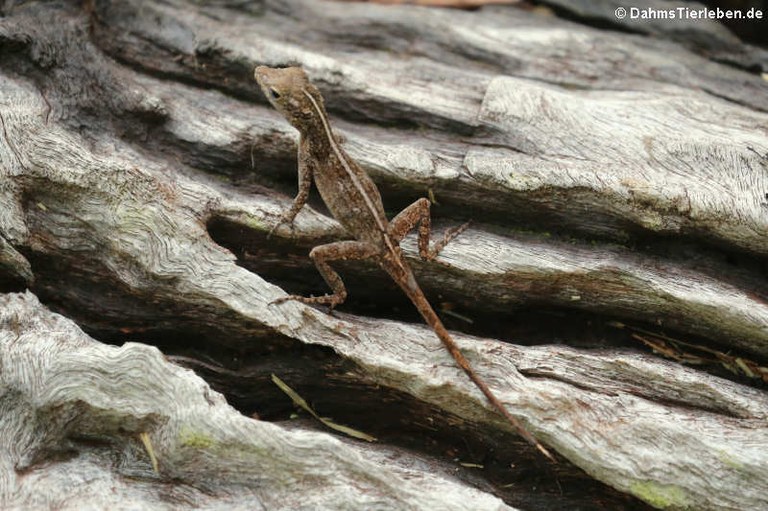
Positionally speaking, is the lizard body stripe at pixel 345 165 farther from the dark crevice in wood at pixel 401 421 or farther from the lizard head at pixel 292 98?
the dark crevice in wood at pixel 401 421

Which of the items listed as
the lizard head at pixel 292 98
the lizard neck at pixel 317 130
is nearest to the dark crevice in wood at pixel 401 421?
the lizard neck at pixel 317 130

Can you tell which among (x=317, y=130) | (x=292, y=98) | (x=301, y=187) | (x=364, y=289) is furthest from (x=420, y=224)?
(x=292, y=98)

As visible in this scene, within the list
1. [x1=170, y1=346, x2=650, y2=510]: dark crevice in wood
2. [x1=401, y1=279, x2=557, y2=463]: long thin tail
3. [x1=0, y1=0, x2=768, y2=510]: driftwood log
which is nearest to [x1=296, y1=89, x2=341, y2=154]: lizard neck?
[x1=0, y1=0, x2=768, y2=510]: driftwood log

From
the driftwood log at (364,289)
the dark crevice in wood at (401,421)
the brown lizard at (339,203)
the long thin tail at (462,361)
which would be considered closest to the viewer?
the driftwood log at (364,289)

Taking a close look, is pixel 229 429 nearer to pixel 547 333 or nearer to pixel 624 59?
pixel 547 333

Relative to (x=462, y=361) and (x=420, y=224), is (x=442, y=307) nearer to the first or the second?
(x=420, y=224)

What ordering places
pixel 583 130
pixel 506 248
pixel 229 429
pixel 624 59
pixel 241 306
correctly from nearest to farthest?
pixel 229 429 → pixel 241 306 → pixel 506 248 → pixel 583 130 → pixel 624 59

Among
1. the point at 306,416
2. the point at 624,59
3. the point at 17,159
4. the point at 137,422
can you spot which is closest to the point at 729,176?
the point at 624,59

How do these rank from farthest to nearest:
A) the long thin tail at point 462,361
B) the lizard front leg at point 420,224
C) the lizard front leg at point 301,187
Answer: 1. the lizard front leg at point 301,187
2. the lizard front leg at point 420,224
3. the long thin tail at point 462,361
